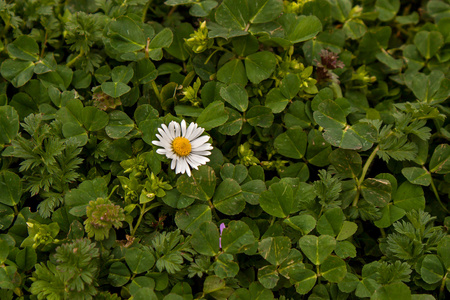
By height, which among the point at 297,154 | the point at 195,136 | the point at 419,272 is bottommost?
the point at 419,272

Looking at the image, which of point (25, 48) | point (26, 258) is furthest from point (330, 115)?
point (25, 48)

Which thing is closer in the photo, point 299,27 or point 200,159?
point 200,159

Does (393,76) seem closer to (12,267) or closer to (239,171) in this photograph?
(239,171)

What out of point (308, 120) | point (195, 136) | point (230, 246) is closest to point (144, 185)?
point (195, 136)

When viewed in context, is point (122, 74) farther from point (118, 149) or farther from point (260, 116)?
point (260, 116)

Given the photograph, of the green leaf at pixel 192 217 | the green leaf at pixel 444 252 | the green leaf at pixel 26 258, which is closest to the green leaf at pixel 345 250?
the green leaf at pixel 444 252

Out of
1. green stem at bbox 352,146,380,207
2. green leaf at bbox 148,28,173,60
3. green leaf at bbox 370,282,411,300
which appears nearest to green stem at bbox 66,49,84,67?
green leaf at bbox 148,28,173,60

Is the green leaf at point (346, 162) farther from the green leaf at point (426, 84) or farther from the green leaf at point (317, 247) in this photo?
the green leaf at point (426, 84)
